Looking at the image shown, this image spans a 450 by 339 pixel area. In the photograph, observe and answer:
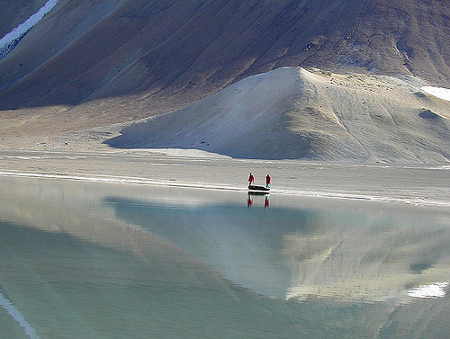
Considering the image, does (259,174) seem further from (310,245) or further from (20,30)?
(20,30)

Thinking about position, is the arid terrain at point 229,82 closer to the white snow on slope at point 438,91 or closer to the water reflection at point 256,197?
the white snow on slope at point 438,91

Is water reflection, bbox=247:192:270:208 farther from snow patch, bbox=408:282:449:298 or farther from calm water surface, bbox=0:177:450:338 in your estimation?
snow patch, bbox=408:282:449:298

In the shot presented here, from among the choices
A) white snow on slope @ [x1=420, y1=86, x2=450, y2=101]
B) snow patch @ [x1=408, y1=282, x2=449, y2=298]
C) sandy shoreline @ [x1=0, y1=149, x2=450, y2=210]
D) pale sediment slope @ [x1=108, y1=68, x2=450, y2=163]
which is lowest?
snow patch @ [x1=408, y1=282, x2=449, y2=298]

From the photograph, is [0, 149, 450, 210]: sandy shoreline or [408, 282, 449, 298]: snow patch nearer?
[408, 282, 449, 298]: snow patch

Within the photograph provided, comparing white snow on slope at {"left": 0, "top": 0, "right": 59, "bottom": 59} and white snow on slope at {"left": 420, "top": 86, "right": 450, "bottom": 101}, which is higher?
white snow on slope at {"left": 0, "top": 0, "right": 59, "bottom": 59}

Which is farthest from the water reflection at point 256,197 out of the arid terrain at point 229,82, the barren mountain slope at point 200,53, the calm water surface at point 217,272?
the barren mountain slope at point 200,53

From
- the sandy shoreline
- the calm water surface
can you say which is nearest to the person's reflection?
the calm water surface

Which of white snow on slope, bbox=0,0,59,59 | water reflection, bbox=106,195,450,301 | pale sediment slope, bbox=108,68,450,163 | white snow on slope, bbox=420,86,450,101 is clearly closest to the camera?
water reflection, bbox=106,195,450,301
